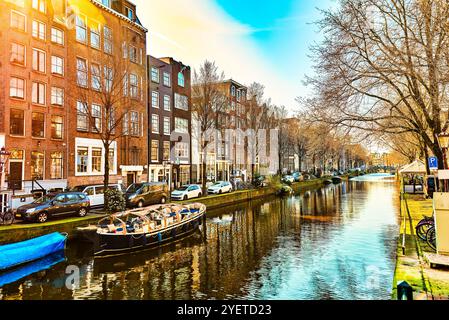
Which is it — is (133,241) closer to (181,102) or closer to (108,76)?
(108,76)

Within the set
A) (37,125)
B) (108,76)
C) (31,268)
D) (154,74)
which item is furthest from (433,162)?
(154,74)

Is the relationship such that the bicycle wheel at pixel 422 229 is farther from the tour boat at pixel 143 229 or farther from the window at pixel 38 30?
the window at pixel 38 30

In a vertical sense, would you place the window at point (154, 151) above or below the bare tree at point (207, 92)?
below

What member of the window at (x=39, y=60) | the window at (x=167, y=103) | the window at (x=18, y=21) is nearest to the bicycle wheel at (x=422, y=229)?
the window at (x=39, y=60)

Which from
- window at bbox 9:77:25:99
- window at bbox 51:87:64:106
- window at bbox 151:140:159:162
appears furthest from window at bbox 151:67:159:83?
window at bbox 9:77:25:99

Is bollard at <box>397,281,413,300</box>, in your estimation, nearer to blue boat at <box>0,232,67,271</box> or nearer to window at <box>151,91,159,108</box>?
blue boat at <box>0,232,67,271</box>

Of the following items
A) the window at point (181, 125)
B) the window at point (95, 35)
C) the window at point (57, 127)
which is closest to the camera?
the window at point (57, 127)

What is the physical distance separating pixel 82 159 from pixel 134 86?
10282 mm

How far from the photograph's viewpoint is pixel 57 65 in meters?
30.0

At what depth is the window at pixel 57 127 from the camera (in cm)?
2929

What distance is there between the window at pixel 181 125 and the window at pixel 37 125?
59.6 feet

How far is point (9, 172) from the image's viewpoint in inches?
1008

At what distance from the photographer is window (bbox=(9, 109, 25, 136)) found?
26.3m

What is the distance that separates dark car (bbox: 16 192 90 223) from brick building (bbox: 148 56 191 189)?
62.8ft
